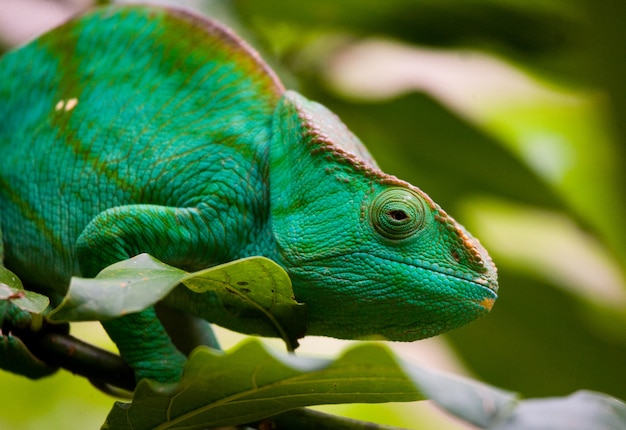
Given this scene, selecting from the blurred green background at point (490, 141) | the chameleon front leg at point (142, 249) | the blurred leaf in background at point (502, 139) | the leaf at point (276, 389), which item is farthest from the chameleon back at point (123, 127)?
the blurred leaf in background at point (502, 139)

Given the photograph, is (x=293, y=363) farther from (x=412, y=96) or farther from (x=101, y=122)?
(x=412, y=96)

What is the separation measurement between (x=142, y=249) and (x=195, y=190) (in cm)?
18

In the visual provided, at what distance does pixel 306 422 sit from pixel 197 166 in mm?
575

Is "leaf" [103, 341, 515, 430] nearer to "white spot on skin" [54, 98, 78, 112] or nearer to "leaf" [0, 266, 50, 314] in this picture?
"leaf" [0, 266, 50, 314]

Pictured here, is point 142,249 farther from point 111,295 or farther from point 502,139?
point 502,139

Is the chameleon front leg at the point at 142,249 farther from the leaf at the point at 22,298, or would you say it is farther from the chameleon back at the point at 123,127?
the leaf at the point at 22,298

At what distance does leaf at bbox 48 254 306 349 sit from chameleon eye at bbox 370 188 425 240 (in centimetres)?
22

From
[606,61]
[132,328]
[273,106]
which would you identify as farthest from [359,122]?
[132,328]

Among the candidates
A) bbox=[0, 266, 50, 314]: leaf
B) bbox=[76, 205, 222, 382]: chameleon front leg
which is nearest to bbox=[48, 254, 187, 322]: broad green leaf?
bbox=[0, 266, 50, 314]: leaf

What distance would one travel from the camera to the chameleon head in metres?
1.53

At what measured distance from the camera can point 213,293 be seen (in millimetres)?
1634

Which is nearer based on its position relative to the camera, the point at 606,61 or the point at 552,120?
the point at 606,61

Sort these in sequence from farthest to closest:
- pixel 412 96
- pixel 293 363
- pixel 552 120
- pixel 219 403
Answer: pixel 552 120
pixel 412 96
pixel 219 403
pixel 293 363

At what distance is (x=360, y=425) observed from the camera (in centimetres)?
144
